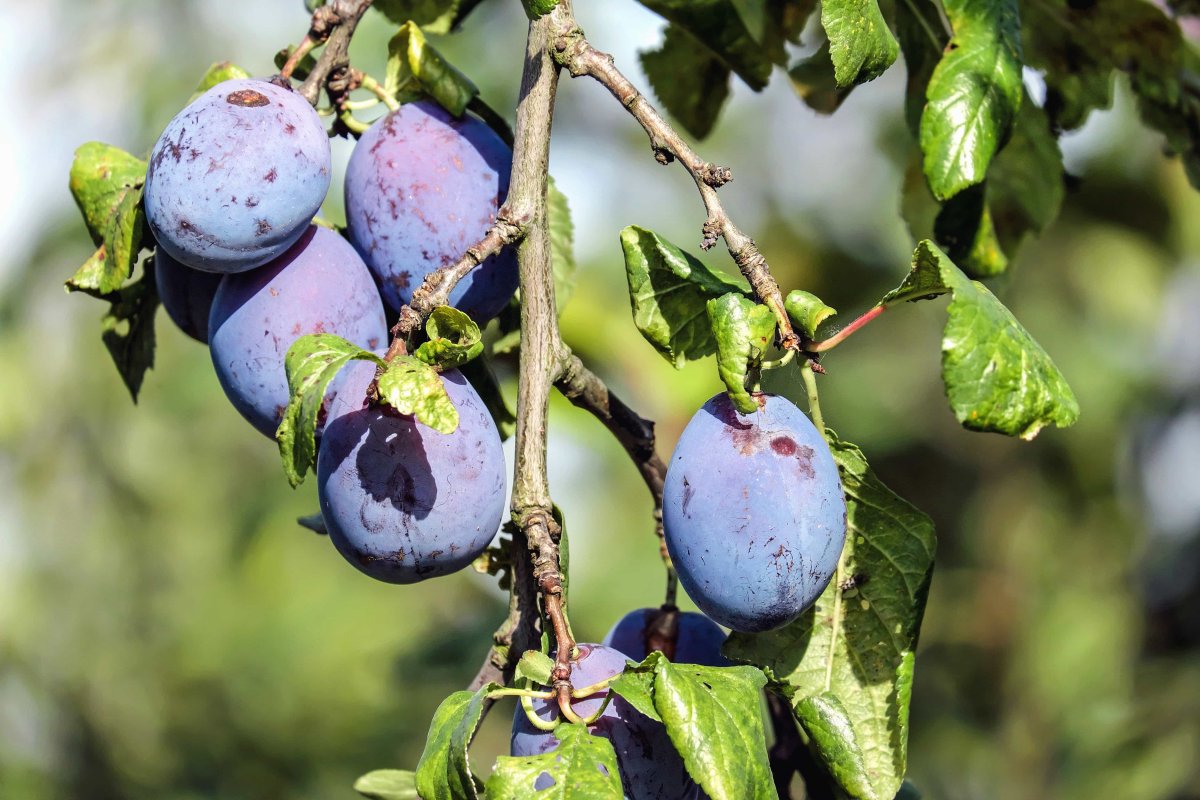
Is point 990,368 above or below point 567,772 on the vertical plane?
above

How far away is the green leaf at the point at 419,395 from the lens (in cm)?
76

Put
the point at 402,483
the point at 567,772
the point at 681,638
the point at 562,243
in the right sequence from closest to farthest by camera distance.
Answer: the point at 567,772 < the point at 402,483 < the point at 681,638 < the point at 562,243

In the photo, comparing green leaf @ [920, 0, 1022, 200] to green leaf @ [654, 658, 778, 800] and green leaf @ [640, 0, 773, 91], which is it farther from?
green leaf @ [654, 658, 778, 800]

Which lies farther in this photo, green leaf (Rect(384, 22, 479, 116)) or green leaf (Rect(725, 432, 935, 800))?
green leaf (Rect(384, 22, 479, 116))

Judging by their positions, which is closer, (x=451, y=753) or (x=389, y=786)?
(x=451, y=753)

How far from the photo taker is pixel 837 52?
2.73 ft

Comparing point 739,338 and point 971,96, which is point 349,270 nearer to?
point 739,338

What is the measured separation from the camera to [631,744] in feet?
2.65

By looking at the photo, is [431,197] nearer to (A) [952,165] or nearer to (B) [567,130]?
(A) [952,165]

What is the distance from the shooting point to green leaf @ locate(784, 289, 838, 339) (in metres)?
0.81

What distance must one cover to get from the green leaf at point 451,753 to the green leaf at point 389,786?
0.31 m

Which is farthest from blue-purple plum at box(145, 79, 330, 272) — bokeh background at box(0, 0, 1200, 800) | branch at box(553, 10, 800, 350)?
bokeh background at box(0, 0, 1200, 800)

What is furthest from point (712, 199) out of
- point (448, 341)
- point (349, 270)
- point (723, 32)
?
point (723, 32)

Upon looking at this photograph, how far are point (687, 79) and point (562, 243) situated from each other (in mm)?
300
